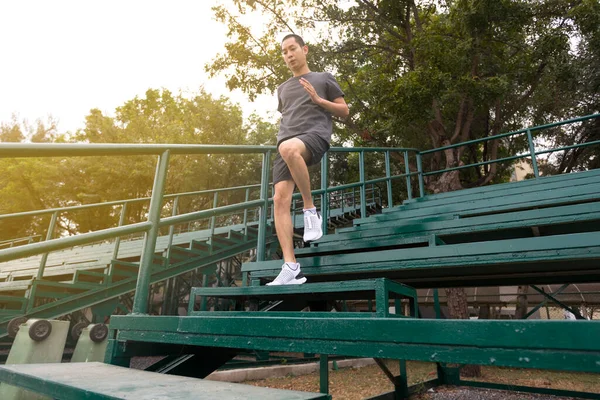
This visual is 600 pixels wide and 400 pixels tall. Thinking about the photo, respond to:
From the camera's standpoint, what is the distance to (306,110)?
2727 millimetres

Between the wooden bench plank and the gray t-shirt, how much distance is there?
5.49 feet

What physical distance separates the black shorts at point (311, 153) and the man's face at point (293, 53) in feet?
2.05

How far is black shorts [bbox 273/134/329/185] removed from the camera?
2588 millimetres

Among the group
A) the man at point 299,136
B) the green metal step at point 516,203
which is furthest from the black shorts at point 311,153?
the green metal step at point 516,203

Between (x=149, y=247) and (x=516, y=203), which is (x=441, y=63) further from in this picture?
(x=149, y=247)

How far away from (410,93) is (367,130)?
8.24 ft

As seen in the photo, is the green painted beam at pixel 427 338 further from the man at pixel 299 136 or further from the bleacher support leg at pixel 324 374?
the bleacher support leg at pixel 324 374

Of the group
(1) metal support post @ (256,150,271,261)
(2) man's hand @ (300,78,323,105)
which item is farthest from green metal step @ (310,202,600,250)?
(2) man's hand @ (300,78,323,105)

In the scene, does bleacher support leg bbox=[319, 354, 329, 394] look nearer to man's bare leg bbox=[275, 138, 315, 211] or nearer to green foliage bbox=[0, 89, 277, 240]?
man's bare leg bbox=[275, 138, 315, 211]

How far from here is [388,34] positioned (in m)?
11.6

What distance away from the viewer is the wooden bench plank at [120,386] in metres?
1.20

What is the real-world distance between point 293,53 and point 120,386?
231cm

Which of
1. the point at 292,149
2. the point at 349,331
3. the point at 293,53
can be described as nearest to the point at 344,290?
the point at 349,331

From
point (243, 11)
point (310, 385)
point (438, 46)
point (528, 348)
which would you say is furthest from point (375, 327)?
point (243, 11)
